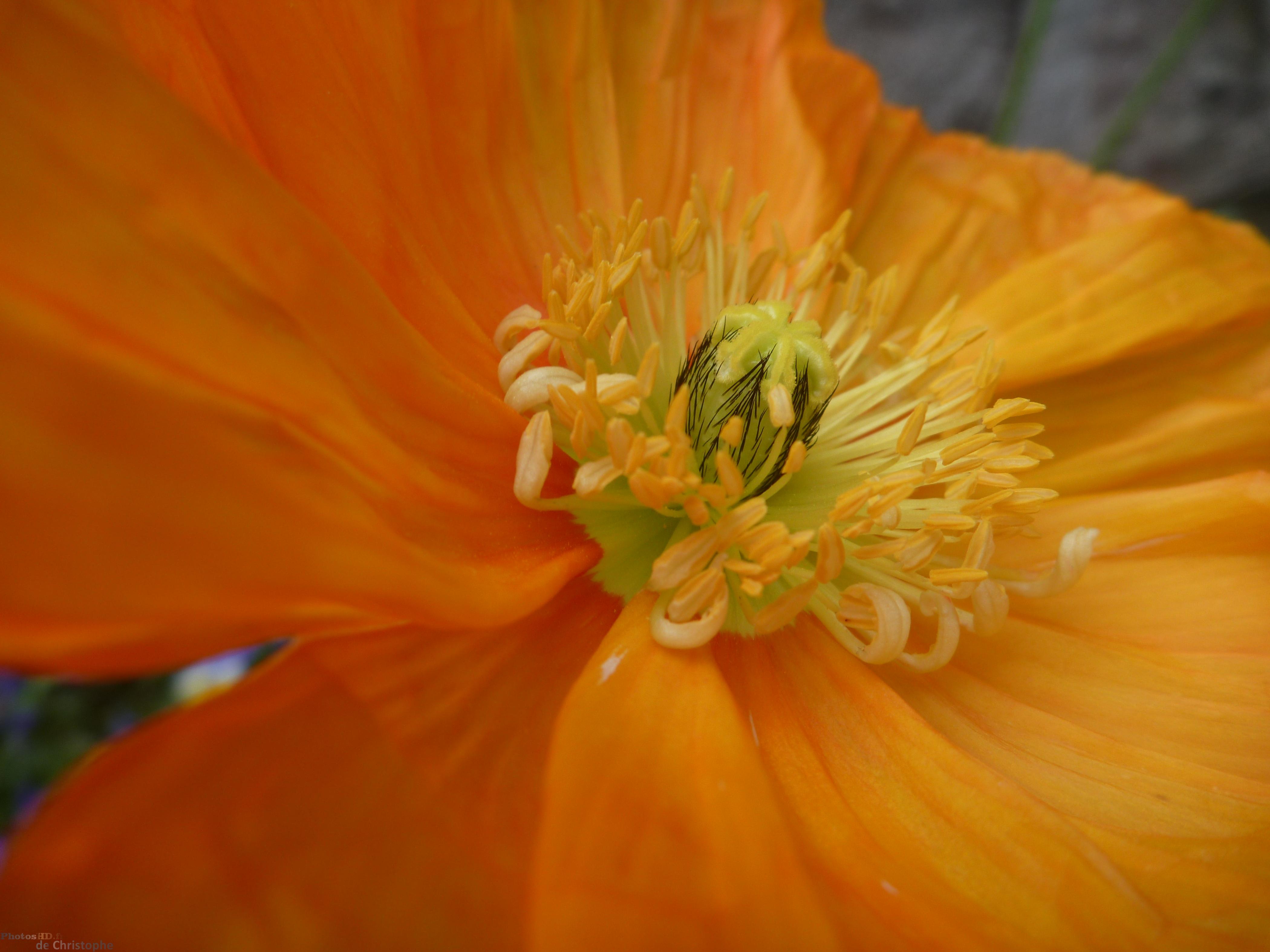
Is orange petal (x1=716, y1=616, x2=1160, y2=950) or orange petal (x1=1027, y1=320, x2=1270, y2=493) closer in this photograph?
orange petal (x1=716, y1=616, x2=1160, y2=950)

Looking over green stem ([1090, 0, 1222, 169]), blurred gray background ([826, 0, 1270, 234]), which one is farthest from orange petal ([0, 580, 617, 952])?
blurred gray background ([826, 0, 1270, 234])

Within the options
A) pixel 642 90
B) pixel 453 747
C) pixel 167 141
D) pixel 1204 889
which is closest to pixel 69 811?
pixel 453 747

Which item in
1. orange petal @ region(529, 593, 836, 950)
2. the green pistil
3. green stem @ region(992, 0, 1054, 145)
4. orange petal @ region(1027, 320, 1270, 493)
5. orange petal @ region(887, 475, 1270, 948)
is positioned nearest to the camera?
orange petal @ region(529, 593, 836, 950)

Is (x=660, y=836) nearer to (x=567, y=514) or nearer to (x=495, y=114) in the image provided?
(x=567, y=514)

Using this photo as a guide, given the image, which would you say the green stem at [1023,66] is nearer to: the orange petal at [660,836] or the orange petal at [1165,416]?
the orange petal at [1165,416]

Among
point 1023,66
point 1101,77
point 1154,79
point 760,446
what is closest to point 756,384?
point 760,446

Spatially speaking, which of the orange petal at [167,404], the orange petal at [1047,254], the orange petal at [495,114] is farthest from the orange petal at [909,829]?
the orange petal at [1047,254]

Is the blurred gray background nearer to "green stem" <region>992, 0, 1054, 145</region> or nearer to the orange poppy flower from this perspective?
"green stem" <region>992, 0, 1054, 145</region>
